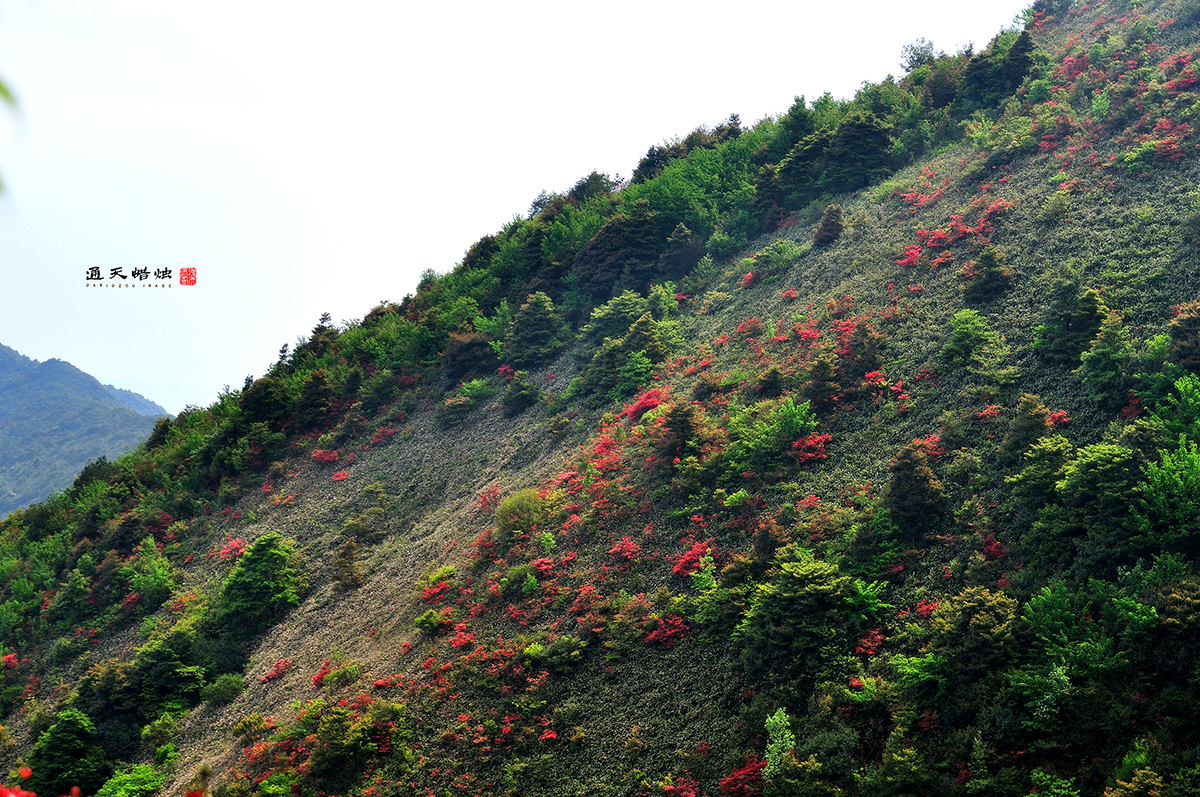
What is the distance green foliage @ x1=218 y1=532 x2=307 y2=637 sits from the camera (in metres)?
19.0

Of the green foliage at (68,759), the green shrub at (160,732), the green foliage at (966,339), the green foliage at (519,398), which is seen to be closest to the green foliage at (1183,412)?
the green foliage at (966,339)

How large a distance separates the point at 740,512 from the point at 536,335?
15.3 m

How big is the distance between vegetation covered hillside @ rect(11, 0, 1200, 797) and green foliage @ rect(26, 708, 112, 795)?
64 mm

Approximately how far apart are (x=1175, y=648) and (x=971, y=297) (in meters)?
11.2

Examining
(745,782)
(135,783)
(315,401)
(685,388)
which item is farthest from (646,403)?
(315,401)

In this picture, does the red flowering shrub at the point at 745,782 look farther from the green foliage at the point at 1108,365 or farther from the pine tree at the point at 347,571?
the pine tree at the point at 347,571

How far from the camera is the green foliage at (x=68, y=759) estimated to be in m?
15.3

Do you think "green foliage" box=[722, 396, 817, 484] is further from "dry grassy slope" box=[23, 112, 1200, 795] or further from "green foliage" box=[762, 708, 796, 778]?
"green foliage" box=[762, 708, 796, 778]

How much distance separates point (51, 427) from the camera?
128 m

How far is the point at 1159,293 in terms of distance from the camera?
13.9 metres

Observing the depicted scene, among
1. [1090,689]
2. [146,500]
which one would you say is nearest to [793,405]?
[1090,689]

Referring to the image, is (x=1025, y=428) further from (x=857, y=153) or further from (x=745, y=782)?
(x=857, y=153)

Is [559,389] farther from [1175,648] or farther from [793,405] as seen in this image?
[1175,648]

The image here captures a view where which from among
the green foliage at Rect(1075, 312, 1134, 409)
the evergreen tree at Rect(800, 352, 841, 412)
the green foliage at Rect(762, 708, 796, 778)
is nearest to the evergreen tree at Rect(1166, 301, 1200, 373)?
the green foliage at Rect(1075, 312, 1134, 409)
